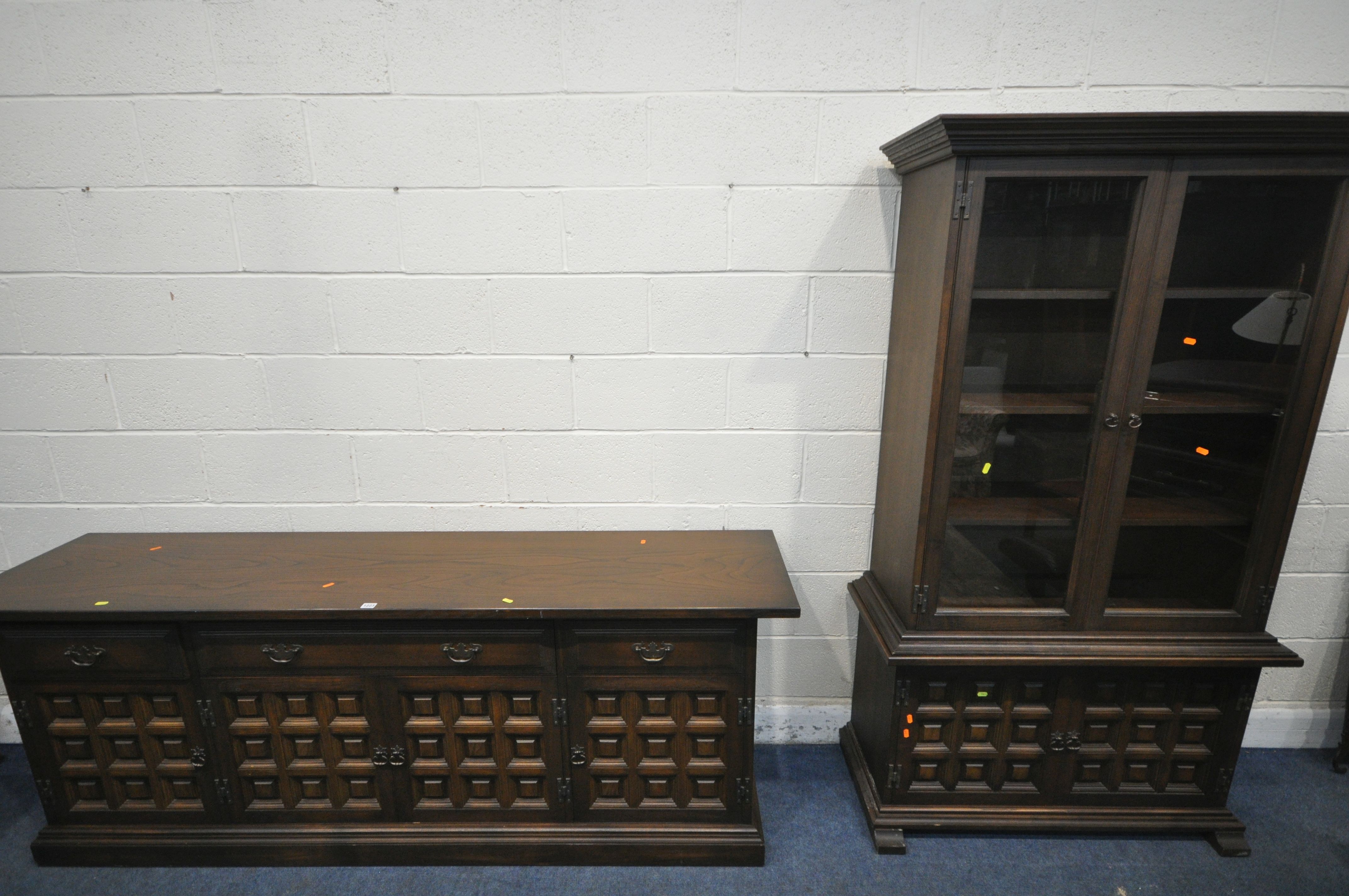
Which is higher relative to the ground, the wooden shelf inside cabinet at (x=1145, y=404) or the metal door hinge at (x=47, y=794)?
the wooden shelf inside cabinet at (x=1145, y=404)

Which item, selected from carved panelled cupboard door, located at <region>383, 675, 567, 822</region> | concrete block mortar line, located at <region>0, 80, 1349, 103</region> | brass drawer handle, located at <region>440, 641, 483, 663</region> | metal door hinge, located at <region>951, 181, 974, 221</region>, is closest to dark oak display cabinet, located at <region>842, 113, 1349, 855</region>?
metal door hinge, located at <region>951, 181, 974, 221</region>

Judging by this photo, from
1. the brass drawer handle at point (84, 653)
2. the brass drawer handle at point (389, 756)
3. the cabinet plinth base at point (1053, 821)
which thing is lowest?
the cabinet plinth base at point (1053, 821)

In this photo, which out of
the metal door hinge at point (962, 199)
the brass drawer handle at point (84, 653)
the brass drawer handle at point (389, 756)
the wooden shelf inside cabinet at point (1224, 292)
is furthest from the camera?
the brass drawer handle at point (389, 756)

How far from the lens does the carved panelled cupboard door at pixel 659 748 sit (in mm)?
1816

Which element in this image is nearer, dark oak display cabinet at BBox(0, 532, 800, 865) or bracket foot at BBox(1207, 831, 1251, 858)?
dark oak display cabinet at BBox(0, 532, 800, 865)

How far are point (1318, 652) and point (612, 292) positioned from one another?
2.70 m

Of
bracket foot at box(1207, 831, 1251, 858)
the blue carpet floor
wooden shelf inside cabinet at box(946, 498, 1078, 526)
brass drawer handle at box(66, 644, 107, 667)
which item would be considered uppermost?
wooden shelf inside cabinet at box(946, 498, 1078, 526)

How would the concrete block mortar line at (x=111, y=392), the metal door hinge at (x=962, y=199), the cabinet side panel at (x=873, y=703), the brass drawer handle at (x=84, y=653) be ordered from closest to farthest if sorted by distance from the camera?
1. the metal door hinge at (x=962, y=199)
2. the brass drawer handle at (x=84, y=653)
3. the cabinet side panel at (x=873, y=703)
4. the concrete block mortar line at (x=111, y=392)

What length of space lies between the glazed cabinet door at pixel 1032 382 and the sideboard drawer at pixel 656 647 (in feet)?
1.73

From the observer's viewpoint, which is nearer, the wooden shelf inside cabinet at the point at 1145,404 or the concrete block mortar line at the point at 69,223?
the wooden shelf inside cabinet at the point at 1145,404

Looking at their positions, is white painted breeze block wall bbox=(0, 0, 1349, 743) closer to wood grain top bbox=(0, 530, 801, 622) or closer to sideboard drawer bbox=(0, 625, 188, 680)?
wood grain top bbox=(0, 530, 801, 622)

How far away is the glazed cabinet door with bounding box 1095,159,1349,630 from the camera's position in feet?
5.19

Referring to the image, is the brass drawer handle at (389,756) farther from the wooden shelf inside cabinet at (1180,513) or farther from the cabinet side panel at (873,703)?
the wooden shelf inside cabinet at (1180,513)

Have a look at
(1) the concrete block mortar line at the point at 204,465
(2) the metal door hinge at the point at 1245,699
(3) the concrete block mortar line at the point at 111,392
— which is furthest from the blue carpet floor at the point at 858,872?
(3) the concrete block mortar line at the point at 111,392
